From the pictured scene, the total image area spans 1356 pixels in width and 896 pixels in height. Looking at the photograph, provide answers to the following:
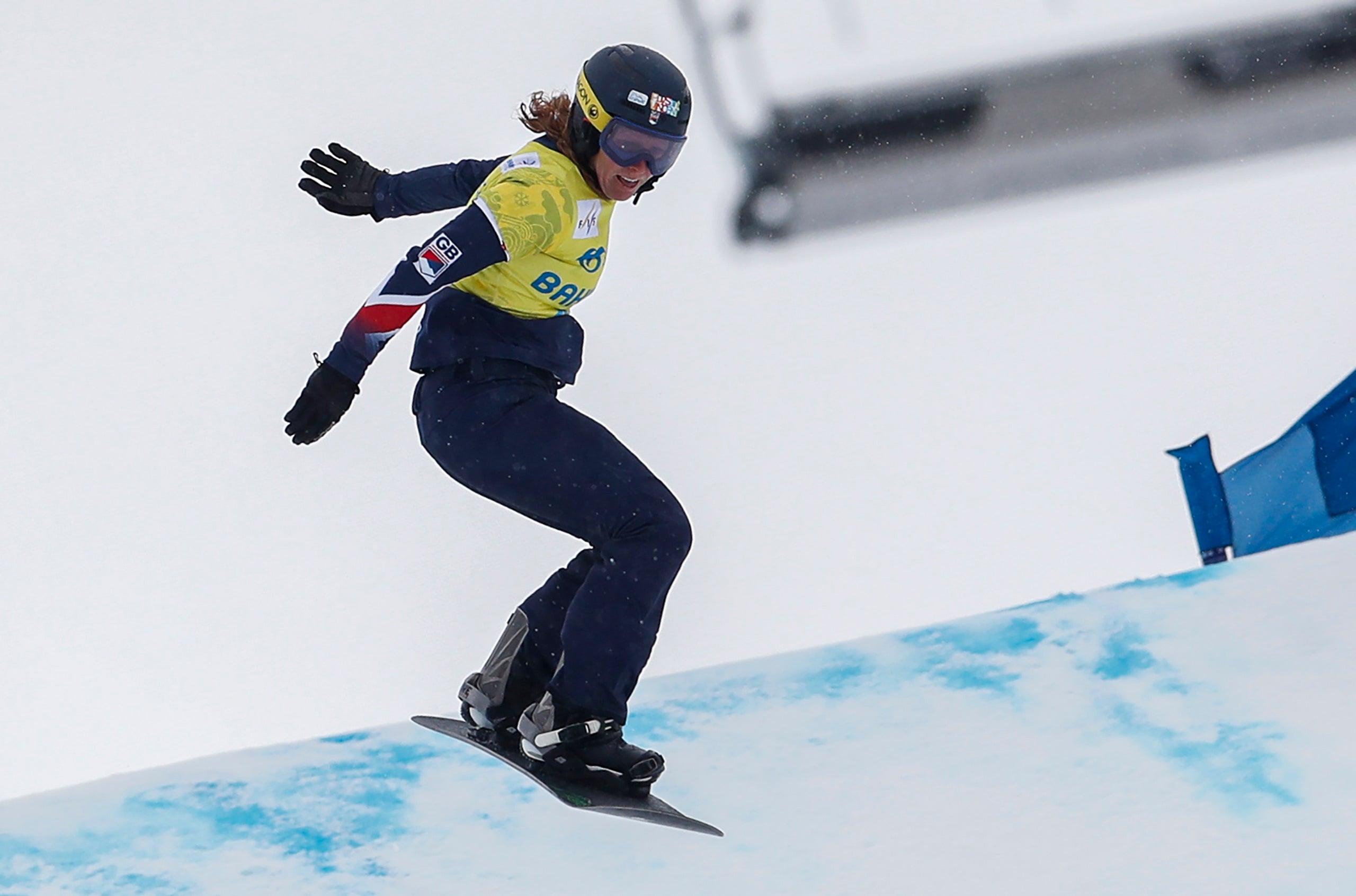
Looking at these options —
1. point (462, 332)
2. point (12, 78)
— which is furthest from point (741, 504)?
point (12, 78)

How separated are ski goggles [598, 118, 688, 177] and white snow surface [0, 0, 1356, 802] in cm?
146

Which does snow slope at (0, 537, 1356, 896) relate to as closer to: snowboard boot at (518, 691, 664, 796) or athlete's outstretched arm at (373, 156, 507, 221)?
snowboard boot at (518, 691, 664, 796)

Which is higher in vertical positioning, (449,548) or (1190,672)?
(449,548)

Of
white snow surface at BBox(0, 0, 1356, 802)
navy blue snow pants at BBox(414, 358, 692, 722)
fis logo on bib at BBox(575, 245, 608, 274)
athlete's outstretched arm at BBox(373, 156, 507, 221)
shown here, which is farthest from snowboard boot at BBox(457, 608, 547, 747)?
white snow surface at BBox(0, 0, 1356, 802)

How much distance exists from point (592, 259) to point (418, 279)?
0.31 metres

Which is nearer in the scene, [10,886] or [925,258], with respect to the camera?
[10,886]

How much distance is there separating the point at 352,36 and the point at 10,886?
2274 mm

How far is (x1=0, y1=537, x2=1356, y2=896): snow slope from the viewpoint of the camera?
1.96m

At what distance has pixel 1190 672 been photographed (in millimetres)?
2533

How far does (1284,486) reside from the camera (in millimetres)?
3436

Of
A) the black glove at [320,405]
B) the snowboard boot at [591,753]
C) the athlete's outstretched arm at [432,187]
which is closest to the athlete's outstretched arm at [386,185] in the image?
the athlete's outstretched arm at [432,187]

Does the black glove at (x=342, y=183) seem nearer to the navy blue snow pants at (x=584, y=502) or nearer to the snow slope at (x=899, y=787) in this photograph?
the navy blue snow pants at (x=584, y=502)

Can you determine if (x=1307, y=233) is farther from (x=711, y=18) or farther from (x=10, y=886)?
(x=10, y=886)

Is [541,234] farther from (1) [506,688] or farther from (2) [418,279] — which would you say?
(1) [506,688]
